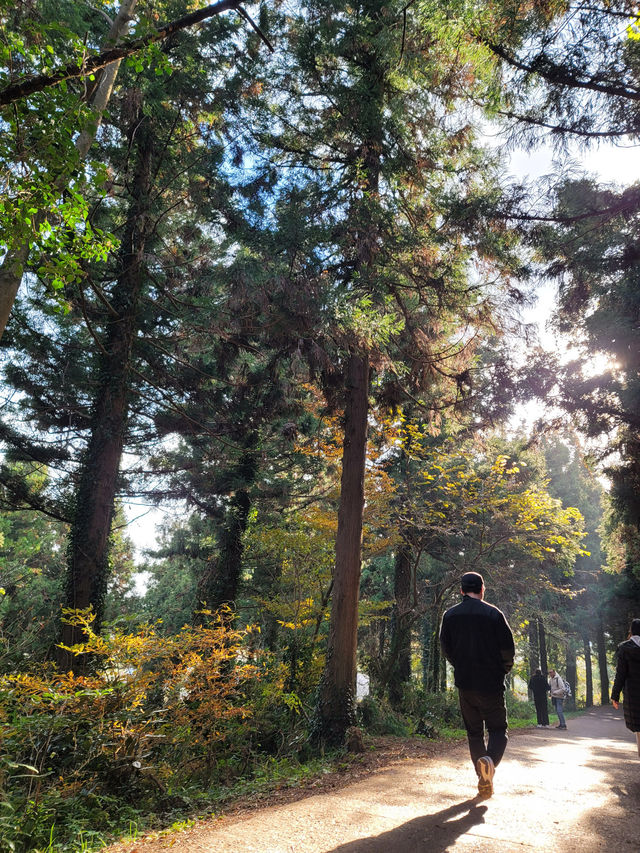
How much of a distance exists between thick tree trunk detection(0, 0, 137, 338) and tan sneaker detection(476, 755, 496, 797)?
5624 millimetres

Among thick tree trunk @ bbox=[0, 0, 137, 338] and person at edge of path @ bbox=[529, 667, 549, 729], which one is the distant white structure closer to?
person at edge of path @ bbox=[529, 667, 549, 729]

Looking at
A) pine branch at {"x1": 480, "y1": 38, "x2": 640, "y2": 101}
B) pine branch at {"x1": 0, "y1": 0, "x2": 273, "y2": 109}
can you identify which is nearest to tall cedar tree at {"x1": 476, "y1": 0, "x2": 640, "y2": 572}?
pine branch at {"x1": 480, "y1": 38, "x2": 640, "y2": 101}

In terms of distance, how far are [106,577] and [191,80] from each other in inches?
374

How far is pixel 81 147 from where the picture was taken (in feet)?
19.2

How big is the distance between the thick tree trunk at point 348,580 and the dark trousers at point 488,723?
4166 millimetres

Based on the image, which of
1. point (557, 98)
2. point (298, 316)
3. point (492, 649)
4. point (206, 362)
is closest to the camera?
point (492, 649)

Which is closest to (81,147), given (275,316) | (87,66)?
(87,66)

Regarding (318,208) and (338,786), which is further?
(318,208)

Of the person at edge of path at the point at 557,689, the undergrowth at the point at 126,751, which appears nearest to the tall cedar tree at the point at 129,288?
the undergrowth at the point at 126,751

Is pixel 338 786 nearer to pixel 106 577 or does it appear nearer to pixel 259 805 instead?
pixel 259 805

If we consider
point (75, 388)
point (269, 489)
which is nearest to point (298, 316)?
point (75, 388)

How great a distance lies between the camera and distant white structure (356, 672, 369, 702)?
10.7 m

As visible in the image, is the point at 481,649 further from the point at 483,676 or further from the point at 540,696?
the point at 540,696

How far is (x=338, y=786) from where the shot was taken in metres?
5.72
